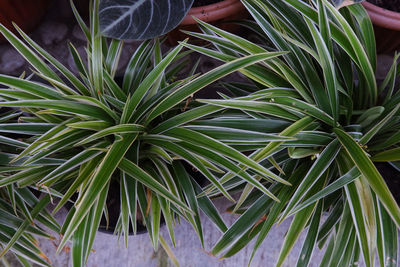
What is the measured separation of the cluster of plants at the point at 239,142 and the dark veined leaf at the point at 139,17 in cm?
4

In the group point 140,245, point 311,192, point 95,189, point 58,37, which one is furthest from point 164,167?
point 58,37

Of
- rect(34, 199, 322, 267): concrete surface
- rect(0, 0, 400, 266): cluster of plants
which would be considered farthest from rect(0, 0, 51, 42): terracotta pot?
rect(34, 199, 322, 267): concrete surface

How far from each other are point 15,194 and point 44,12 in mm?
837

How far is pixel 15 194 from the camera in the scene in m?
0.99

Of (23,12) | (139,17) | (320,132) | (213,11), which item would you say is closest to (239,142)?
(320,132)

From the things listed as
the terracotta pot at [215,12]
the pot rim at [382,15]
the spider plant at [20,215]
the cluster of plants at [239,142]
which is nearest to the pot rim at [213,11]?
the terracotta pot at [215,12]

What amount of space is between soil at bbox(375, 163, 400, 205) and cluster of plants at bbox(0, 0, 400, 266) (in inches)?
8.4

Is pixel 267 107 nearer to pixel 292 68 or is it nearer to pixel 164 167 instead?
pixel 292 68

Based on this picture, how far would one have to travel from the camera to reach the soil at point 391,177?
3.67 feet

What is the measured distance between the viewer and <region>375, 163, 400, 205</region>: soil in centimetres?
112

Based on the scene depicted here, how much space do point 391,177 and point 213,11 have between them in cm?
75

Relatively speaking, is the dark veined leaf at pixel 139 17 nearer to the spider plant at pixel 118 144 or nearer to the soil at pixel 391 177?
the spider plant at pixel 118 144

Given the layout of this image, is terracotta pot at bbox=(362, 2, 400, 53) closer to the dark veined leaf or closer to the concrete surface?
the dark veined leaf

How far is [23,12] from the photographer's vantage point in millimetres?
1361
